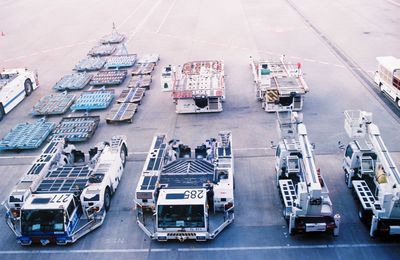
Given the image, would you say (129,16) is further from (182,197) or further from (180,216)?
(180,216)

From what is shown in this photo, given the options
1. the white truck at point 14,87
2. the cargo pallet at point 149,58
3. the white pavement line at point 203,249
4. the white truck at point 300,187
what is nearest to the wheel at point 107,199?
the white pavement line at point 203,249

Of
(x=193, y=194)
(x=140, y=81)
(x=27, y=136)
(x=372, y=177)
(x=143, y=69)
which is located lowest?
(x=27, y=136)

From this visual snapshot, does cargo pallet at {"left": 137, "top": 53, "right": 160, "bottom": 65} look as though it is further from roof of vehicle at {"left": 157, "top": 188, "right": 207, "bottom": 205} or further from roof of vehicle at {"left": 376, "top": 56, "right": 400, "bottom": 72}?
roof of vehicle at {"left": 157, "top": 188, "right": 207, "bottom": 205}

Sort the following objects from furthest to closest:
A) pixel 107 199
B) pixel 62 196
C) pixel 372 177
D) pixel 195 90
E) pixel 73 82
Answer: pixel 73 82, pixel 195 90, pixel 107 199, pixel 372 177, pixel 62 196

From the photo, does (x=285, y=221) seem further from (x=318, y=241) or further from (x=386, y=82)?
(x=386, y=82)

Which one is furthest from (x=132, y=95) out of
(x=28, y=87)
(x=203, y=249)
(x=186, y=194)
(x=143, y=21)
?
(x=143, y=21)

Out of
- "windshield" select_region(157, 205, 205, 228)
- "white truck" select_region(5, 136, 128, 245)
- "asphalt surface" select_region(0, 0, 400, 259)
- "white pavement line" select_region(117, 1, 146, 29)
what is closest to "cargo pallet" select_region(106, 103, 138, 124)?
"asphalt surface" select_region(0, 0, 400, 259)
